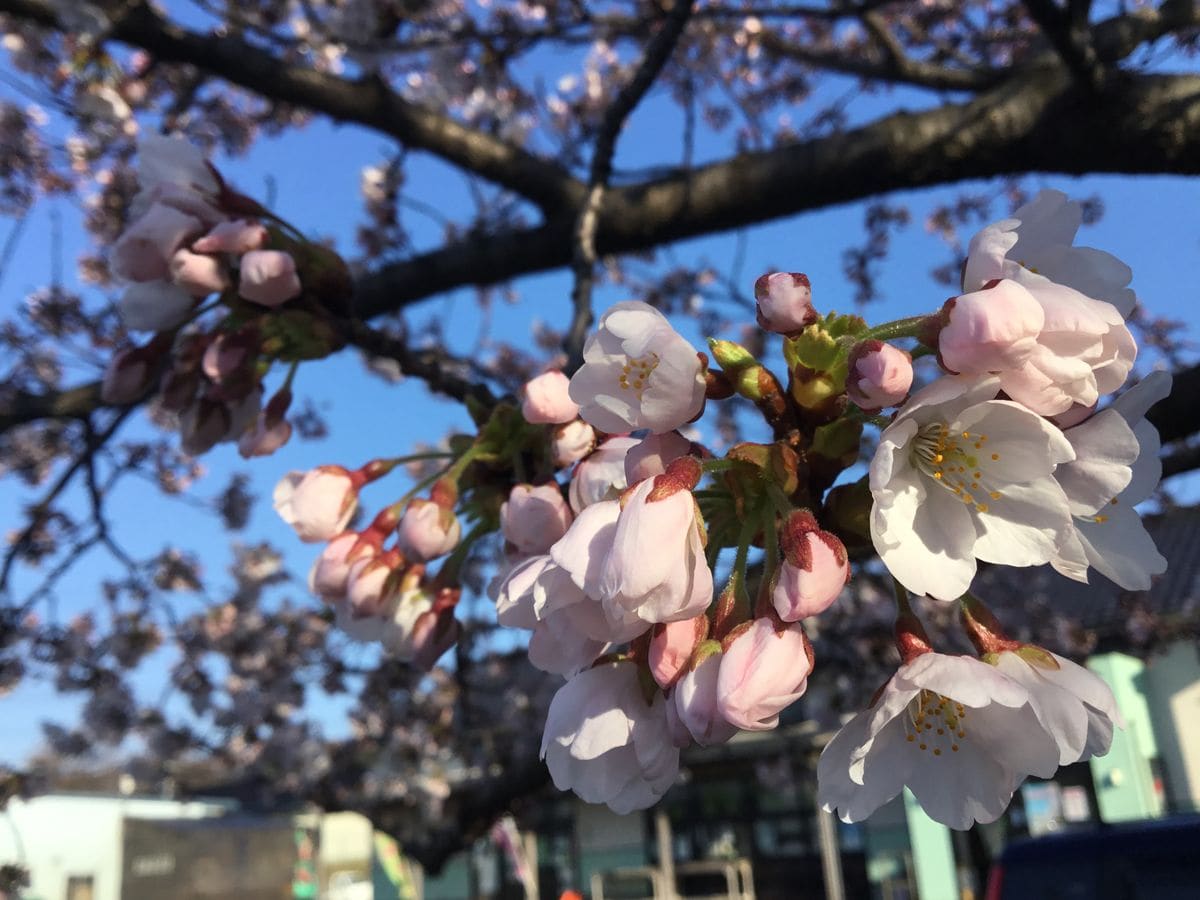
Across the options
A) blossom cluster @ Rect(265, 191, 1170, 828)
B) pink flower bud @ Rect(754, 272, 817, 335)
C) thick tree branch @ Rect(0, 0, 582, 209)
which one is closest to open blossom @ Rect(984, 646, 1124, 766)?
blossom cluster @ Rect(265, 191, 1170, 828)

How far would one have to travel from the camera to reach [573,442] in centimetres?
91

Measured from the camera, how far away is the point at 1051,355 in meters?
0.60

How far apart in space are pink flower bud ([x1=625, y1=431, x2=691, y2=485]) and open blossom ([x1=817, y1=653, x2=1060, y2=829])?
0.82 feet

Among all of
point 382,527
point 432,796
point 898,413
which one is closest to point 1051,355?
point 898,413

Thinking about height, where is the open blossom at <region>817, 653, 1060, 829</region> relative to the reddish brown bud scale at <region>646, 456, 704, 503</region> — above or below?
below

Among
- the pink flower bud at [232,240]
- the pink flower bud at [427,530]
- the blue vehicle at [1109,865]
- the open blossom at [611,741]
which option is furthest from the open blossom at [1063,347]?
the blue vehicle at [1109,865]

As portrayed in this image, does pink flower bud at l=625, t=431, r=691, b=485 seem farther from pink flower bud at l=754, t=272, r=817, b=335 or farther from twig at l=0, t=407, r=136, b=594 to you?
twig at l=0, t=407, r=136, b=594

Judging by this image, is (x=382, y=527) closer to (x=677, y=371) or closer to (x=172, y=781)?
(x=677, y=371)

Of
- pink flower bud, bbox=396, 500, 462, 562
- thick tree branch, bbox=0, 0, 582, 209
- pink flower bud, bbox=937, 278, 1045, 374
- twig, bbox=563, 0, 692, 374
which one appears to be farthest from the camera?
thick tree branch, bbox=0, 0, 582, 209

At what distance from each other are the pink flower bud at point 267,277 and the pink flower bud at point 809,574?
0.79m

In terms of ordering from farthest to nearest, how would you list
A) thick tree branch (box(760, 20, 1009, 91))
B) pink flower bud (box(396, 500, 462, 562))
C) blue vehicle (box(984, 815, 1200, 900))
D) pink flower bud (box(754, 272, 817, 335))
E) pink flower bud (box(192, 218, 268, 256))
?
blue vehicle (box(984, 815, 1200, 900)) < thick tree branch (box(760, 20, 1009, 91)) < pink flower bud (box(192, 218, 268, 256)) < pink flower bud (box(396, 500, 462, 562)) < pink flower bud (box(754, 272, 817, 335))

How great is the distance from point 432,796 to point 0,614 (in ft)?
14.8

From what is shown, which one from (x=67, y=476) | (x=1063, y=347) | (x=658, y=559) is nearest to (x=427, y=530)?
(x=658, y=559)

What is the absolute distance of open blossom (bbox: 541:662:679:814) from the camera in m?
0.70
